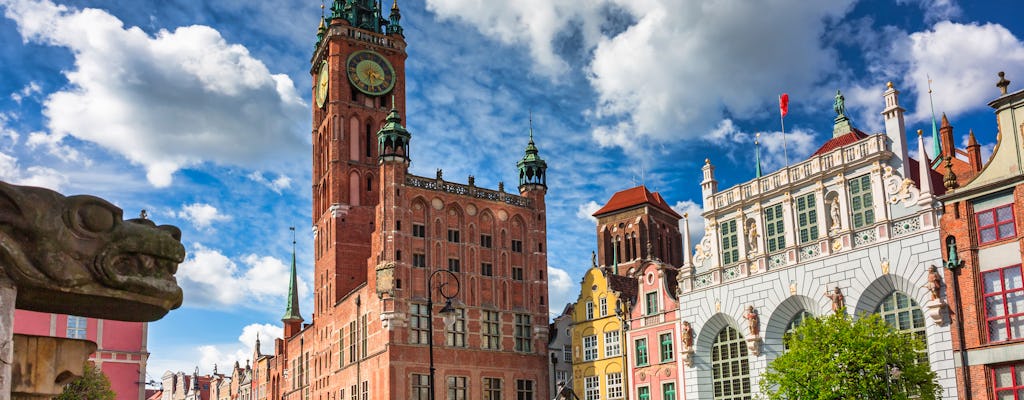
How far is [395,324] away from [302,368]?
79.9ft

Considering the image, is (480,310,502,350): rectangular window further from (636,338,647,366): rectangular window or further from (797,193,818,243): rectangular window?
(797,193,818,243): rectangular window

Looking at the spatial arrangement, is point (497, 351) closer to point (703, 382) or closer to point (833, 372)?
point (703, 382)

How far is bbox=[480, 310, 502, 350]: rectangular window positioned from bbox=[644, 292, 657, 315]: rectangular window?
1418cm

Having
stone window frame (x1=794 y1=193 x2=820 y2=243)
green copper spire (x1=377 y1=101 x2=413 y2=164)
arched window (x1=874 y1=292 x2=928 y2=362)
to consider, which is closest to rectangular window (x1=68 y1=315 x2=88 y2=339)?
green copper spire (x1=377 y1=101 x2=413 y2=164)

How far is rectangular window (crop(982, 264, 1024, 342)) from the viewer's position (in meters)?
40.3

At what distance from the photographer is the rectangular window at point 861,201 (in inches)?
1891

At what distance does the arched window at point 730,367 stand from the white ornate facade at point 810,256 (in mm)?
59

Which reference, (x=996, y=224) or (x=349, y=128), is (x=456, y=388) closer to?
(x=349, y=128)

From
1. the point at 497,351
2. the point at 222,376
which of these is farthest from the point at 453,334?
the point at 222,376

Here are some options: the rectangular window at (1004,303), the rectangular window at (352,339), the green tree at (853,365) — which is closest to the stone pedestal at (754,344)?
the green tree at (853,365)

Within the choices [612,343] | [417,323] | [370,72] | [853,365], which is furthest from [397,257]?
[853,365]

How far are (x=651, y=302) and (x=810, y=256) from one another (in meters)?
13.3

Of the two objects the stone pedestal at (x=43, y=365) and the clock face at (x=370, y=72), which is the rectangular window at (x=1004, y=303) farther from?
the clock face at (x=370, y=72)

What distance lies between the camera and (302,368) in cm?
8750
